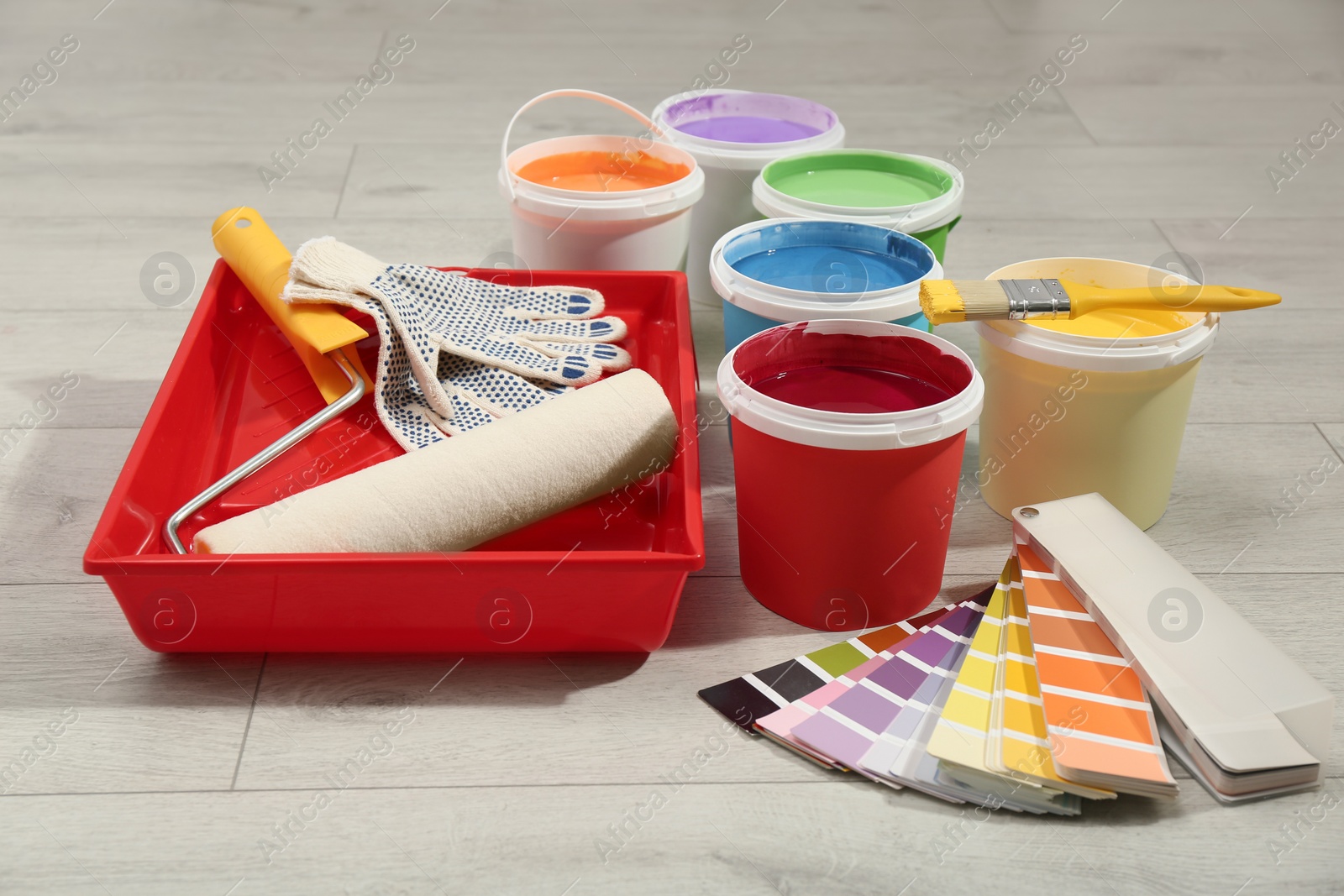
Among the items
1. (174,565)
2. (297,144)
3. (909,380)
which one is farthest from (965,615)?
(297,144)

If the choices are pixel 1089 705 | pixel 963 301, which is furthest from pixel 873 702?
pixel 963 301

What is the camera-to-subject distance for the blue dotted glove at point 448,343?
3.29 feet

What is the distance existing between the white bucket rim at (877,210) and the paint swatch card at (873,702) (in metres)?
0.45

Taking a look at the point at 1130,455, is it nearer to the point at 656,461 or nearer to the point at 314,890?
the point at 656,461

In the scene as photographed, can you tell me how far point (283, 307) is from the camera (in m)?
1.03

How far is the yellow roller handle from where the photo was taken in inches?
39.4

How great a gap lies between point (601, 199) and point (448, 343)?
0.27 meters

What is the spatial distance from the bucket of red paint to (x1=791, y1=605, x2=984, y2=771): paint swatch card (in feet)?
0.20

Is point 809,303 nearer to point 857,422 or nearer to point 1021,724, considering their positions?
point 857,422

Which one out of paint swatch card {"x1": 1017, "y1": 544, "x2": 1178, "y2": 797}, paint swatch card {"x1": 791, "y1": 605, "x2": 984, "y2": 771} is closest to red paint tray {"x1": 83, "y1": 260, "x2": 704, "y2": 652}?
paint swatch card {"x1": 791, "y1": 605, "x2": 984, "y2": 771}

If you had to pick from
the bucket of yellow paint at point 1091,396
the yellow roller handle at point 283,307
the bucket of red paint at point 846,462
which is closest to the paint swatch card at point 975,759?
the bucket of red paint at point 846,462

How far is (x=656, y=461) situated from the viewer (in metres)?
0.93

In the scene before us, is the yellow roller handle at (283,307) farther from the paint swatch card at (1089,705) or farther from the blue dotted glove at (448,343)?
the paint swatch card at (1089,705)

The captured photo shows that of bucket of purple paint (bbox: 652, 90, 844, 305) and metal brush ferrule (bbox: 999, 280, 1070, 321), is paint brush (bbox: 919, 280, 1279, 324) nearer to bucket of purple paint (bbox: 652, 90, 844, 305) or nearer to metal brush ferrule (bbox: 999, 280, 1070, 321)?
metal brush ferrule (bbox: 999, 280, 1070, 321)
